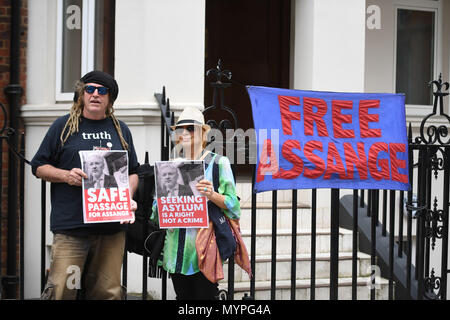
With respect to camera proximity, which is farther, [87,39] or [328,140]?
[87,39]

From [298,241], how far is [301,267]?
40 cm

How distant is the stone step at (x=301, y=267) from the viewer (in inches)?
234

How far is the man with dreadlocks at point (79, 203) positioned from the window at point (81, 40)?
9.20 ft

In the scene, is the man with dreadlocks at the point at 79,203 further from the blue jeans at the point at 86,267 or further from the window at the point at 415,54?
the window at the point at 415,54

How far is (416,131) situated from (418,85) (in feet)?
3.72

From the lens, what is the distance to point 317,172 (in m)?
5.12

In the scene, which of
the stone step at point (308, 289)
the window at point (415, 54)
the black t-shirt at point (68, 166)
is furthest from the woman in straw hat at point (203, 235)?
the window at point (415, 54)

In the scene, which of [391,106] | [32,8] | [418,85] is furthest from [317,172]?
[418,85]

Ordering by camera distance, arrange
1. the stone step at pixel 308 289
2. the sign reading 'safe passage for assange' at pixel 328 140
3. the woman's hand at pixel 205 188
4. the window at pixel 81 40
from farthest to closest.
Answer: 1. the window at pixel 81 40
2. the stone step at pixel 308 289
3. the sign reading 'safe passage for assange' at pixel 328 140
4. the woman's hand at pixel 205 188

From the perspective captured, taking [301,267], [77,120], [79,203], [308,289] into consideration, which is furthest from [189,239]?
[301,267]

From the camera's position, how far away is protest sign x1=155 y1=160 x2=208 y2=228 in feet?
13.6

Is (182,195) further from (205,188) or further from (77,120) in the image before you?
(77,120)

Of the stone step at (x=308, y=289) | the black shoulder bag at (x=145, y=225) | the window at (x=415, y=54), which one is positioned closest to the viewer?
the black shoulder bag at (x=145, y=225)

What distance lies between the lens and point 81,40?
7.07m
